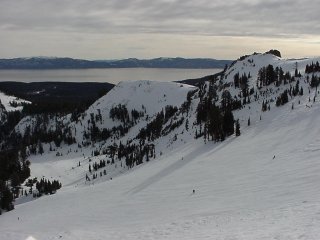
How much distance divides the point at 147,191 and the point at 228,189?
11961 mm

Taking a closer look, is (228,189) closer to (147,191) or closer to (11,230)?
(147,191)

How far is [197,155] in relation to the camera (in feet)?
194

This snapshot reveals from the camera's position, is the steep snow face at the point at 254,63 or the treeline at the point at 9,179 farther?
the steep snow face at the point at 254,63

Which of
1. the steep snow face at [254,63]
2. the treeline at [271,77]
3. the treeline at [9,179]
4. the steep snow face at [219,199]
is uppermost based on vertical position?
the steep snow face at [254,63]

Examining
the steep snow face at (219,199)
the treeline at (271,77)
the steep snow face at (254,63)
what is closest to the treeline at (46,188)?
the steep snow face at (219,199)

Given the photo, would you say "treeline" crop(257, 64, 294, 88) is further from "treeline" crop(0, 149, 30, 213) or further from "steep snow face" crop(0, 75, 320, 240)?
"treeline" crop(0, 149, 30, 213)

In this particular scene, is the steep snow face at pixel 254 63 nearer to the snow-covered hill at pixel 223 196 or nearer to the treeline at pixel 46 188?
the snow-covered hill at pixel 223 196

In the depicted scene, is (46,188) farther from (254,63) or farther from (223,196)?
(254,63)

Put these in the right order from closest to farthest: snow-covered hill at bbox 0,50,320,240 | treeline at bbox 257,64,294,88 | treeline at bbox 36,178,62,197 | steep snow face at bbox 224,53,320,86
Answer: snow-covered hill at bbox 0,50,320,240 < treeline at bbox 36,178,62,197 < treeline at bbox 257,64,294,88 < steep snow face at bbox 224,53,320,86

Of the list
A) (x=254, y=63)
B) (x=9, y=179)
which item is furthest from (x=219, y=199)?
(x=254, y=63)

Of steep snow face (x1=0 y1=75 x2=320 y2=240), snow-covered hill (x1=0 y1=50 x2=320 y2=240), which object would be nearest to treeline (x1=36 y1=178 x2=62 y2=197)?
steep snow face (x1=0 y1=75 x2=320 y2=240)

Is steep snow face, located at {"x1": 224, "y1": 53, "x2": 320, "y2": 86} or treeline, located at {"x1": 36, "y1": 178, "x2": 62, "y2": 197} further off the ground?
steep snow face, located at {"x1": 224, "y1": 53, "x2": 320, "y2": 86}

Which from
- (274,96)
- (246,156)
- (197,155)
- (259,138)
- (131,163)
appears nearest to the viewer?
(246,156)

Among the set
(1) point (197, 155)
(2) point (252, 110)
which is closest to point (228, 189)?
(1) point (197, 155)
